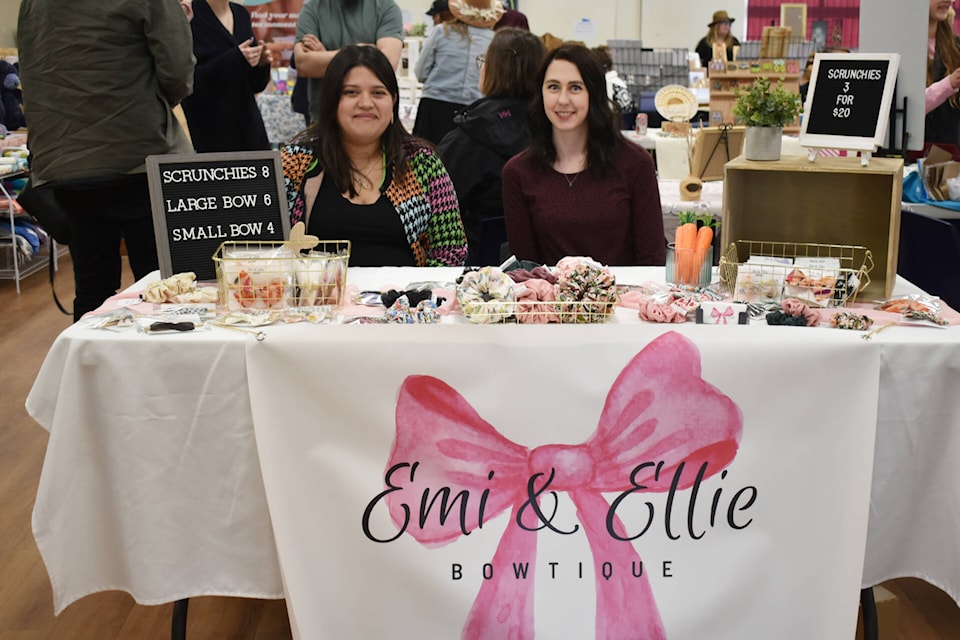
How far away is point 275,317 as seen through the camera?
6.53ft

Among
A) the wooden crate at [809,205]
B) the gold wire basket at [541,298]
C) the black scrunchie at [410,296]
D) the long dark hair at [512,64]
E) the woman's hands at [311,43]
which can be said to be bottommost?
the black scrunchie at [410,296]

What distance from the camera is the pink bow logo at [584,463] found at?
1.79 meters

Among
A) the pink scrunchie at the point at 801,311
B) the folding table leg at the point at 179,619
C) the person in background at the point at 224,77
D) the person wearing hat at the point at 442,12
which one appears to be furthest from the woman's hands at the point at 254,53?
the pink scrunchie at the point at 801,311

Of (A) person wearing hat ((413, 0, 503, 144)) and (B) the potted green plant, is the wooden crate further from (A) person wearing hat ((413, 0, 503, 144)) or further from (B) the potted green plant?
(A) person wearing hat ((413, 0, 503, 144))

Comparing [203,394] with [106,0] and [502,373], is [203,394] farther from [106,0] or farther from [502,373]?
[106,0]

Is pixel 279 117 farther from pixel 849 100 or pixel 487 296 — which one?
pixel 487 296

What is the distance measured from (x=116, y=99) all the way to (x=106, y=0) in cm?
29

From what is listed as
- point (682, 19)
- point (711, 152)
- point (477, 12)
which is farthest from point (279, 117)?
point (682, 19)

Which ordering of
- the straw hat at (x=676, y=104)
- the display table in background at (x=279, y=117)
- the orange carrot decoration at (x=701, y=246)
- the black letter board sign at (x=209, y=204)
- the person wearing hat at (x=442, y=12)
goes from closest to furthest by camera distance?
1. the orange carrot decoration at (x=701, y=246)
2. the black letter board sign at (x=209, y=204)
3. the person wearing hat at (x=442, y=12)
4. the straw hat at (x=676, y=104)
5. the display table in background at (x=279, y=117)

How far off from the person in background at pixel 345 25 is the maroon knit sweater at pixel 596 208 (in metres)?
1.40

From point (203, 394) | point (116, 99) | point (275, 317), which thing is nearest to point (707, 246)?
point (275, 317)

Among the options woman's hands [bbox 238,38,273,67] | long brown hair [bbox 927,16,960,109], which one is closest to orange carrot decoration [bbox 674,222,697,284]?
long brown hair [bbox 927,16,960,109]

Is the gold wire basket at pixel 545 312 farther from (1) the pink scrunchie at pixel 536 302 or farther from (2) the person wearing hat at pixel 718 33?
(2) the person wearing hat at pixel 718 33

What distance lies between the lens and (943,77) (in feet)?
12.4
